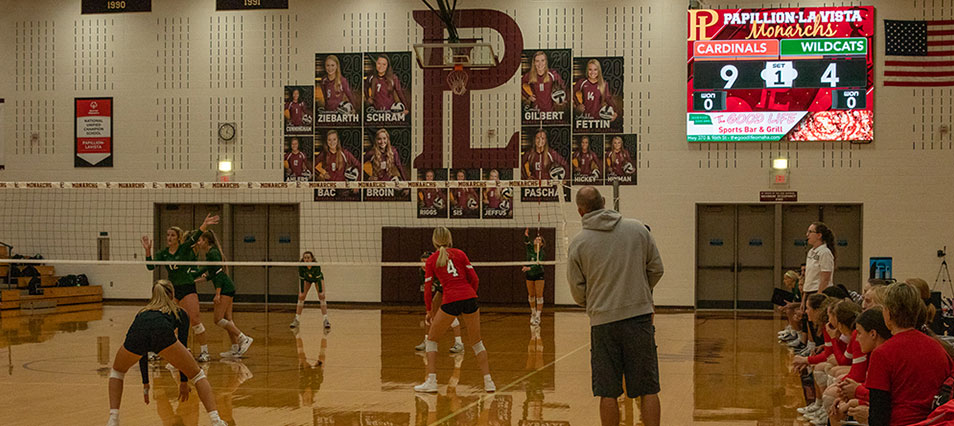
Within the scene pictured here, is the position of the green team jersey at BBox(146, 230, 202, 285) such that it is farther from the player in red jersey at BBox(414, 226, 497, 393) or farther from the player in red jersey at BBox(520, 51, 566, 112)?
the player in red jersey at BBox(520, 51, 566, 112)

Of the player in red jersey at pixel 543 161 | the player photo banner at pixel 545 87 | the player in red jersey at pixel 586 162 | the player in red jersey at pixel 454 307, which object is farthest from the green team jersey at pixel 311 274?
the player in red jersey at pixel 454 307

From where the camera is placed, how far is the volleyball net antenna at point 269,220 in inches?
880

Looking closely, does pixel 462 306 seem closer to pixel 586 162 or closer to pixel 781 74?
pixel 586 162

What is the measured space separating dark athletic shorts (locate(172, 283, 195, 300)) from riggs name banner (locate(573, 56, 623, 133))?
39.5 feet

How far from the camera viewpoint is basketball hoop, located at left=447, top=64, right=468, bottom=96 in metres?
22.3

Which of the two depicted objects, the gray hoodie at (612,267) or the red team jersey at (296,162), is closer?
the gray hoodie at (612,267)

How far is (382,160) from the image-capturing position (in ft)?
74.5

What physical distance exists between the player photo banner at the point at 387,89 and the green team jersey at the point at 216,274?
10.00 metres

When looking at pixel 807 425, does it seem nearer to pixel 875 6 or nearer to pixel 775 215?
pixel 775 215

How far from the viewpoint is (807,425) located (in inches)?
314

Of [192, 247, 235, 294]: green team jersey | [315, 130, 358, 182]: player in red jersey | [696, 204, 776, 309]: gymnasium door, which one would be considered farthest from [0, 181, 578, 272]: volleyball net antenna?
[192, 247, 235, 294]: green team jersey

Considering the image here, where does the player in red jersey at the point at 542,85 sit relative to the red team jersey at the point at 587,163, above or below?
above

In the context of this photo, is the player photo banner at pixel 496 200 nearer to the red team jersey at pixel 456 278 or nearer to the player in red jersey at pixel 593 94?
the player in red jersey at pixel 593 94

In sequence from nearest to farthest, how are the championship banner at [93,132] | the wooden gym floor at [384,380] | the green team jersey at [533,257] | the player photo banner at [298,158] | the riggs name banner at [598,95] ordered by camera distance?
1. the wooden gym floor at [384,380]
2. the green team jersey at [533,257]
3. the riggs name banner at [598,95]
4. the player photo banner at [298,158]
5. the championship banner at [93,132]
